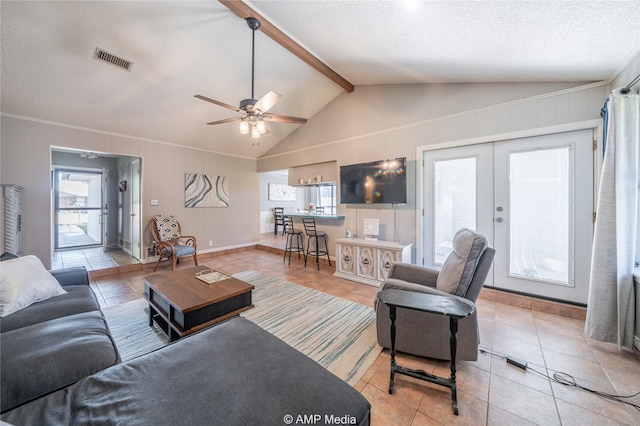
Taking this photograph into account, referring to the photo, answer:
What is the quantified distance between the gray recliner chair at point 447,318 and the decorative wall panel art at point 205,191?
195 inches

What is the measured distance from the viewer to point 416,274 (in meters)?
2.43

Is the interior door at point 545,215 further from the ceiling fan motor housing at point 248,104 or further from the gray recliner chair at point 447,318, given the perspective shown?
the ceiling fan motor housing at point 248,104

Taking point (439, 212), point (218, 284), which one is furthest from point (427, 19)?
point (218, 284)

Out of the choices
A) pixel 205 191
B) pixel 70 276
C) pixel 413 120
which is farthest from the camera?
pixel 205 191

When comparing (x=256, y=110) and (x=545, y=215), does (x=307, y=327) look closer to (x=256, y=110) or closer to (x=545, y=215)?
(x=256, y=110)

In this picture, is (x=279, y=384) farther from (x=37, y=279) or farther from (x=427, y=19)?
(x=427, y=19)

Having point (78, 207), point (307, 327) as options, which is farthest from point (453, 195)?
point (78, 207)

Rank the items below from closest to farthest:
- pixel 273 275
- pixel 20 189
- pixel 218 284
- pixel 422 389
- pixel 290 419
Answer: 1. pixel 290 419
2. pixel 422 389
3. pixel 218 284
4. pixel 20 189
5. pixel 273 275

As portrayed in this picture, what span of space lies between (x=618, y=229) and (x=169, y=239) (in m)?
6.30

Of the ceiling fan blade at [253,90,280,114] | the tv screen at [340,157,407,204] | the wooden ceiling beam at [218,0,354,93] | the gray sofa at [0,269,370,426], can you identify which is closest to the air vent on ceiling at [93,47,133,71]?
the wooden ceiling beam at [218,0,354,93]

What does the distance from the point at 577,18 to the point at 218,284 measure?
3.70 meters

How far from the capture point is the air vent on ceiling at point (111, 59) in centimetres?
282

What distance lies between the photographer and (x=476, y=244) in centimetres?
182

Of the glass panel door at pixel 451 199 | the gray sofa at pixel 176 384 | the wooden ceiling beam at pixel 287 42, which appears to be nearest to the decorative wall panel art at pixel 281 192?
the wooden ceiling beam at pixel 287 42
